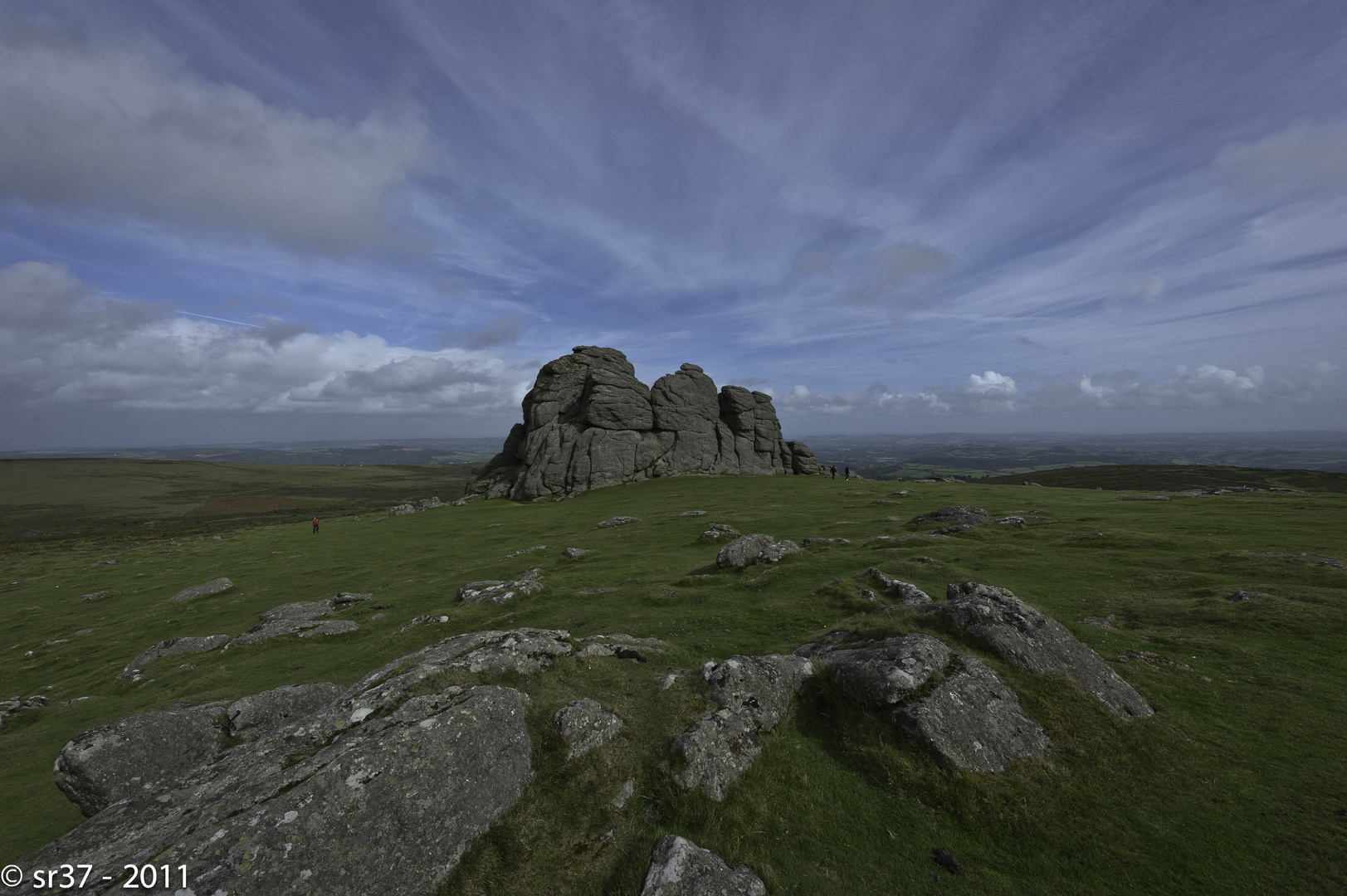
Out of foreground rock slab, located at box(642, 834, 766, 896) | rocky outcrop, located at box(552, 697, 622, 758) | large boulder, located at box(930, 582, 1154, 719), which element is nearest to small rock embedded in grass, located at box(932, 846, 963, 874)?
foreground rock slab, located at box(642, 834, 766, 896)

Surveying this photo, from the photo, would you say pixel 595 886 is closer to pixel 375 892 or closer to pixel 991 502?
pixel 375 892

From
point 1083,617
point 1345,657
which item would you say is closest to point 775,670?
point 1083,617

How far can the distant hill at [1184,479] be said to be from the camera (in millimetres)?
115650

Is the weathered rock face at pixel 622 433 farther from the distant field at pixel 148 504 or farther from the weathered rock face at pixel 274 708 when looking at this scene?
the weathered rock face at pixel 274 708

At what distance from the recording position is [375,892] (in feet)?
24.5

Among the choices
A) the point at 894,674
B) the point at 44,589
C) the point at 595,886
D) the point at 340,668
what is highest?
the point at 894,674

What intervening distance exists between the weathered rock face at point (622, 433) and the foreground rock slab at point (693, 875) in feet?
251

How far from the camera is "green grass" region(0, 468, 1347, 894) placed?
824 cm

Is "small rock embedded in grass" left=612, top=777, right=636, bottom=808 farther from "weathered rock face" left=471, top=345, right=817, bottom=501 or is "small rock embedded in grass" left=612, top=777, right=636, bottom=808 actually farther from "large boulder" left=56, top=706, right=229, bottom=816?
"weathered rock face" left=471, top=345, right=817, bottom=501

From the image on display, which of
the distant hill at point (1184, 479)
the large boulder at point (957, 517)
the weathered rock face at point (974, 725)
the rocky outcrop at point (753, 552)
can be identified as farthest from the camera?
the distant hill at point (1184, 479)

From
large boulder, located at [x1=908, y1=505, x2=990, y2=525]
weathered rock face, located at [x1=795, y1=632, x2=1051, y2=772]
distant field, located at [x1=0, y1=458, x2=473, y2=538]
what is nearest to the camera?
weathered rock face, located at [x1=795, y1=632, x2=1051, y2=772]

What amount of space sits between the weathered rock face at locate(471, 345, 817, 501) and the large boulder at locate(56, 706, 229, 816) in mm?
68631

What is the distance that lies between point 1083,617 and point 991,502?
35.6 meters

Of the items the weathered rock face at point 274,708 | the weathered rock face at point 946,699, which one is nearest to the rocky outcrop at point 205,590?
the weathered rock face at point 274,708
